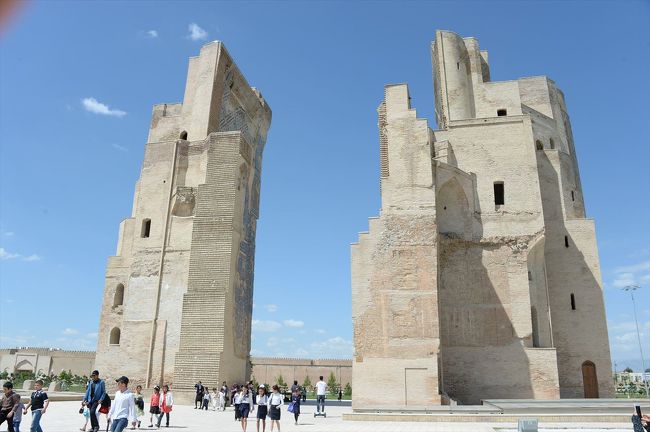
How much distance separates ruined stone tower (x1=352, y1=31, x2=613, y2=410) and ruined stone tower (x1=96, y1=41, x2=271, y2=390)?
606cm

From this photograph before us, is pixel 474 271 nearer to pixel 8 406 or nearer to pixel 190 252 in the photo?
pixel 190 252

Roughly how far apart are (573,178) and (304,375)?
26523 mm

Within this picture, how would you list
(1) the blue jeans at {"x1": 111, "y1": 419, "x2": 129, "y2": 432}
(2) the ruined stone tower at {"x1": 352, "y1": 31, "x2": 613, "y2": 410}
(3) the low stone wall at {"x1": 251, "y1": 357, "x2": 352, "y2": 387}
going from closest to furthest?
(1) the blue jeans at {"x1": 111, "y1": 419, "x2": 129, "y2": 432} < (2) the ruined stone tower at {"x1": 352, "y1": 31, "x2": 613, "y2": 410} < (3) the low stone wall at {"x1": 251, "y1": 357, "x2": 352, "y2": 387}

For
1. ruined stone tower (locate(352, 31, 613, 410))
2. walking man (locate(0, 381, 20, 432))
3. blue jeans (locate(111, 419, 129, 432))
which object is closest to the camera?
blue jeans (locate(111, 419, 129, 432))

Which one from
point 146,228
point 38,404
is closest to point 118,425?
point 38,404

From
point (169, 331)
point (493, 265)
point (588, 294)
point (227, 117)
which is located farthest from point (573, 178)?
point (169, 331)

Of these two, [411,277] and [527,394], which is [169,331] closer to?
[411,277]

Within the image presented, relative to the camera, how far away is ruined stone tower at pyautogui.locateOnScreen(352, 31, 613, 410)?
18500mm

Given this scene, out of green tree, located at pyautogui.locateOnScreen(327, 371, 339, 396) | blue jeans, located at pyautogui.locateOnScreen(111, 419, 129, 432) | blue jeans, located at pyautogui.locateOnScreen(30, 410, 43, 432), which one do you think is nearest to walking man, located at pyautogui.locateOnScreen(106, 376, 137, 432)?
blue jeans, located at pyautogui.locateOnScreen(111, 419, 129, 432)

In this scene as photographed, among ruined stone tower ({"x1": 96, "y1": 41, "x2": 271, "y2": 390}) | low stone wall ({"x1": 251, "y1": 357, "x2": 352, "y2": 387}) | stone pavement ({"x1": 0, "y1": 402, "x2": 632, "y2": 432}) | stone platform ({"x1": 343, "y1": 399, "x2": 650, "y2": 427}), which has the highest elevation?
ruined stone tower ({"x1": 96, "y1": 41, "x2": 271, "y2": 390})

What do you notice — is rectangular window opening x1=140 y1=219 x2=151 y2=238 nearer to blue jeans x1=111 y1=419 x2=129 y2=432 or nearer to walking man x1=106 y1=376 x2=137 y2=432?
walking man x1=106 y1=376 x2=137 y2=432

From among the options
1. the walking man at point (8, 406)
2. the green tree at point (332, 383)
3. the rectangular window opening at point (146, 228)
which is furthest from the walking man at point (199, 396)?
the green tree at point (332, 383)

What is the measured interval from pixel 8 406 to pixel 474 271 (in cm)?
1733

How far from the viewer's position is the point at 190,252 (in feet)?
75.6
